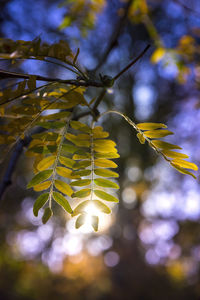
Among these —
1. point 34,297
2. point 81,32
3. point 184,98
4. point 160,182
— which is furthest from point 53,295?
point 81,32

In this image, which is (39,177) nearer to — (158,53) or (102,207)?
(102,207)

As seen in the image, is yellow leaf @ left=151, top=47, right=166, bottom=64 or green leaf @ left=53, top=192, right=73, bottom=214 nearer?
green leaf @ left=53, top=192, right=73, bottom=214

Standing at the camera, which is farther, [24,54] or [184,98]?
[184,98]

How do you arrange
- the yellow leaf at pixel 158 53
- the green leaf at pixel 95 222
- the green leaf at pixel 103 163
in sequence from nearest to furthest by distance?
the green leaf at pixel 95 222, the green leaf at pixel 103 163, the yellow leaf at pixel 158 53

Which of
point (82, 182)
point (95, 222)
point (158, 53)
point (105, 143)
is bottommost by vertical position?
point (95, 222)

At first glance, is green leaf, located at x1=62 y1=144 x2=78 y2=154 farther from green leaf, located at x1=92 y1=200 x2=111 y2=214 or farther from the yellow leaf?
the yellow leaf

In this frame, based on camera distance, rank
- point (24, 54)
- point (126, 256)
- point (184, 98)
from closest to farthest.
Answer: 1. point (24, 54)
2. point (184, 98)
3. point (126, 256)

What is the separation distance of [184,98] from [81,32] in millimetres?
5900

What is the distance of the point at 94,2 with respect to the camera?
2.04 m

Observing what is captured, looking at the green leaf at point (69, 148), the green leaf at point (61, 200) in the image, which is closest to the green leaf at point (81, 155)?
the green leaf at point (69, 148)

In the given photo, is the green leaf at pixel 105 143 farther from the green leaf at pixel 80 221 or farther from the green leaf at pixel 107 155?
the green leaf at pixel 80 221

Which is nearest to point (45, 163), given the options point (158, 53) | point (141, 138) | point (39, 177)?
point (39, 177)

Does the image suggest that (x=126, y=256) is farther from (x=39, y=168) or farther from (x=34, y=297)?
(x=39, y=168)

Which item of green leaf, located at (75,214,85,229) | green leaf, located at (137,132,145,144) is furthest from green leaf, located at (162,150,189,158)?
green leaf, located at (75,214,85,229)
